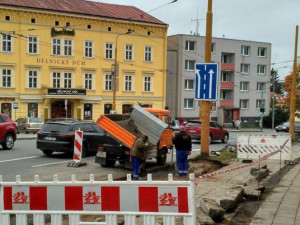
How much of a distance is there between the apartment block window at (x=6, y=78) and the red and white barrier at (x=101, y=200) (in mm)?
44474

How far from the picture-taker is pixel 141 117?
1681 cm

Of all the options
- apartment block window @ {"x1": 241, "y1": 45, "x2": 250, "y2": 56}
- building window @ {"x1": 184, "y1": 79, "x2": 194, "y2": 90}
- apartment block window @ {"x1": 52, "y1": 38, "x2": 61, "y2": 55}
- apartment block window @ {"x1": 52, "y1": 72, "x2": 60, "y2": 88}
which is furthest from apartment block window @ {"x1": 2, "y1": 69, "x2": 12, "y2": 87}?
apartment block window @ {"x1": 241, "y1": 45, "x2": 250, "y2": 56}

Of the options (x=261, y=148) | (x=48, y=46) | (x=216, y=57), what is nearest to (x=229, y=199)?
(x=261, y=148)

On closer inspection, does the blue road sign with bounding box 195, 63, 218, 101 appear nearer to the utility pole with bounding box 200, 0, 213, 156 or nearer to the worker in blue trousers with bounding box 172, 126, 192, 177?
the worker in blue trousers with bounding box 172, 126, 192, 177

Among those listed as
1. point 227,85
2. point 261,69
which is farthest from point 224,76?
point 261,69

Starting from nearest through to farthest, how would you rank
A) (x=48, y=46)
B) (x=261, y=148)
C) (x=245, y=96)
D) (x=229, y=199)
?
(x=229, y=199) < (x=261, y=148) < (x=48, y=46) < (x=245, y=96)

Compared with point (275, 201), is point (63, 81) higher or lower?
higher

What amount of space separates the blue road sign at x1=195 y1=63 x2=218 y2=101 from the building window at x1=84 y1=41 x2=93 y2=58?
3975 cm

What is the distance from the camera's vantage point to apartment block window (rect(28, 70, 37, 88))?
49875mm

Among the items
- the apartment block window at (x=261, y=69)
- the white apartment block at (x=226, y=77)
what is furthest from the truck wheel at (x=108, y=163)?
the apartment block window at (x=261, y=69)

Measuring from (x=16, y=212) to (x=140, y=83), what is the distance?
5210cm

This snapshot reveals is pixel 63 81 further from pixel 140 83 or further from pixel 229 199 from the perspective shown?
pixel 229 199

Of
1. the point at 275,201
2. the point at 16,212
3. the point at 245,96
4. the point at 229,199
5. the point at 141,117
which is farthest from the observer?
the point at 245,96

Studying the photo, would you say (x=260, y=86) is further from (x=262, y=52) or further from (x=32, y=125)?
(x=32, y=125)
